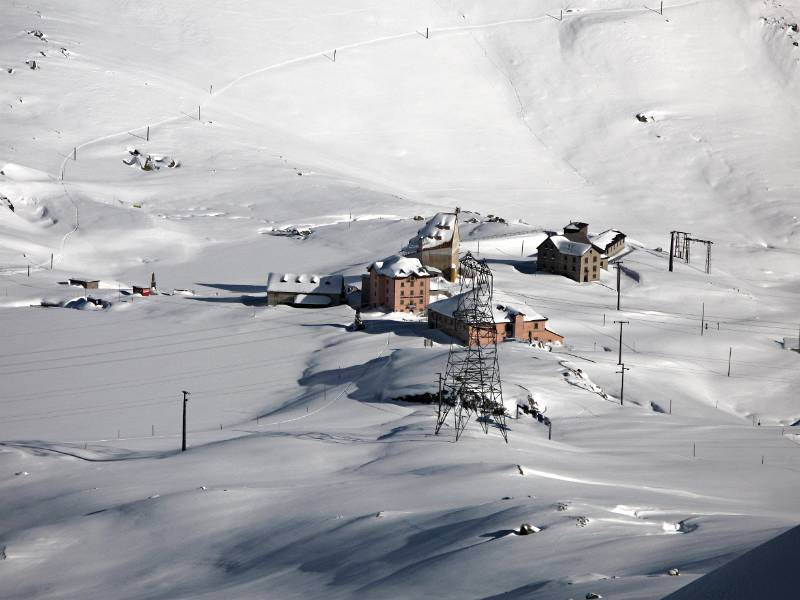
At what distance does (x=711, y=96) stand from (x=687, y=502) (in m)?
95.7

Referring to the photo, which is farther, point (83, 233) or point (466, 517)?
point (83, 233)

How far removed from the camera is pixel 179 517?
3059cm

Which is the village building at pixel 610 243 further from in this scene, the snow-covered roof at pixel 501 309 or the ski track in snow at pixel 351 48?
the ski track in snow at pixel 351 48

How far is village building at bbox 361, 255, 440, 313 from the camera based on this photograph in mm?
59531

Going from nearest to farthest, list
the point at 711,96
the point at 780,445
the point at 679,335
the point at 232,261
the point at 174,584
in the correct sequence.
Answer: the point at 174,584
the point at 780,445
the point at 679,335
the point at 232,261
the point at 711,96

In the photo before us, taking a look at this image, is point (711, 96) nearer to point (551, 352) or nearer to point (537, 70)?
point (537, 70)

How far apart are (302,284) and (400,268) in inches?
217

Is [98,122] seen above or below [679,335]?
above

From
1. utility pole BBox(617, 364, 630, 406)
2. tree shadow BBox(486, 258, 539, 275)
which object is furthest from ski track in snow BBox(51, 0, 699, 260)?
utility pole BBox(617, 364, 630, 406)

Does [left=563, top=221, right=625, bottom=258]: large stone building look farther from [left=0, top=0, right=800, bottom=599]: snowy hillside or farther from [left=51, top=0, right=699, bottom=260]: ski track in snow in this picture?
[left=51, top=0, right=699, bottom=260]: ski track in snow

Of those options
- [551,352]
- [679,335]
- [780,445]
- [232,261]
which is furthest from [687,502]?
[232,261]

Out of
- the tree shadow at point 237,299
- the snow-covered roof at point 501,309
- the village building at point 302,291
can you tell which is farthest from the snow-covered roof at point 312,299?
the snow-covered roof at point 501,309

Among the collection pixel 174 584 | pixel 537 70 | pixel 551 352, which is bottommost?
pixel 174 584

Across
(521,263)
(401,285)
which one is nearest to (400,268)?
(401,285)
